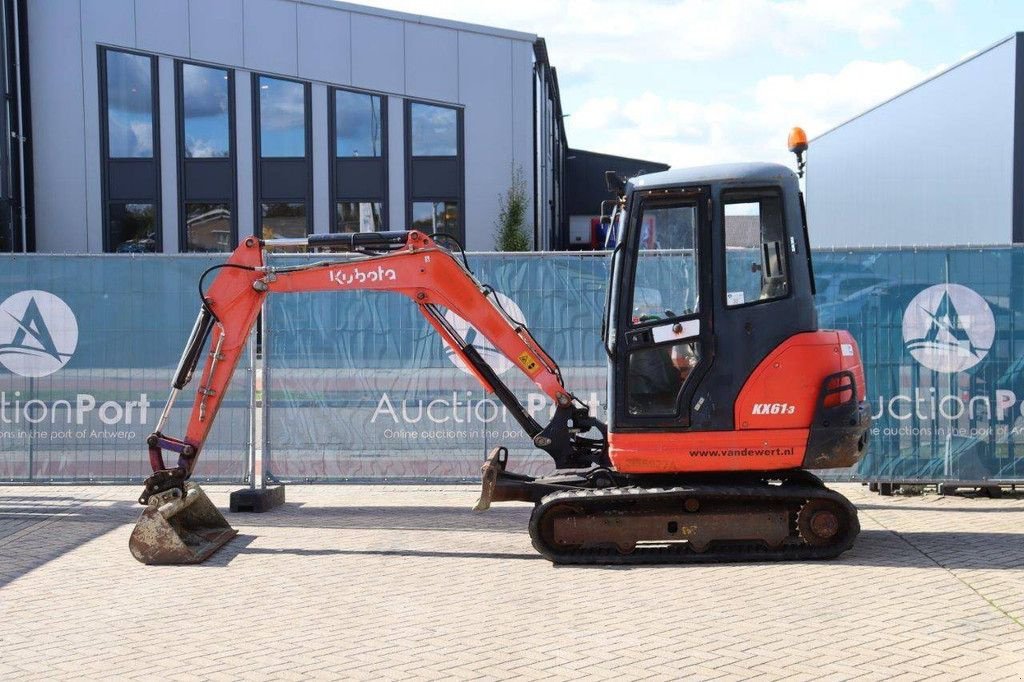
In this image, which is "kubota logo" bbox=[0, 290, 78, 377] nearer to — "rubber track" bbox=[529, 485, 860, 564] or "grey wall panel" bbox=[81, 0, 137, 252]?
"rubber track" bbox=[529, 485, 860, 564]

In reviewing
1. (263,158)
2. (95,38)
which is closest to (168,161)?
(263,158)

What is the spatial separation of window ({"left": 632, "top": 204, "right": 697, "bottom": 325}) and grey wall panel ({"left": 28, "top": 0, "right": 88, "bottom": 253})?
2603cm

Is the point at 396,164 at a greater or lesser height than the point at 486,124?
lesser

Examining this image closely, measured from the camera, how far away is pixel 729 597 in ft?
25.0

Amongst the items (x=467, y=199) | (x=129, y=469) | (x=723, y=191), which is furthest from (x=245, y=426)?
(x=467, y=199)

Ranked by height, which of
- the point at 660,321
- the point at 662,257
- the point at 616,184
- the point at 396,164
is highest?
the point at 396,164

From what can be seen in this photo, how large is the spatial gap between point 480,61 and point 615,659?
89.8 ft

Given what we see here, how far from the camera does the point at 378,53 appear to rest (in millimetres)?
31828

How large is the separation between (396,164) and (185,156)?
18.8 feet

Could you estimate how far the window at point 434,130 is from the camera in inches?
1270

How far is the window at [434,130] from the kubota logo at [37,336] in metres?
21.3

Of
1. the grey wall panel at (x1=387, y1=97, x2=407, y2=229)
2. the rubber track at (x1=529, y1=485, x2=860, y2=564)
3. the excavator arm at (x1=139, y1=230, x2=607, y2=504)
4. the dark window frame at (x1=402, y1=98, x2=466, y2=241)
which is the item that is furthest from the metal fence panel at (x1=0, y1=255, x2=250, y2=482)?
the grey wall panel at (x1=387, y1=97, x2=407, y2=229)

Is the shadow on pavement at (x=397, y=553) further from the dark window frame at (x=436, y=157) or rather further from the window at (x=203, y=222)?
the window at (x=203, y=222)

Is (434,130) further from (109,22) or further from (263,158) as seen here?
(109,22)
